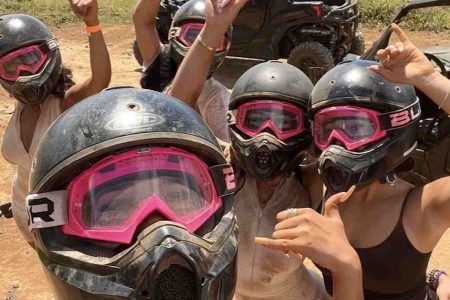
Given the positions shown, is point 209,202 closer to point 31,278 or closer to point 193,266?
point 193,266

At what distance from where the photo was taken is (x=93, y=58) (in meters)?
3.50

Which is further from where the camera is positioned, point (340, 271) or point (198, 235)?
point (340, 271)

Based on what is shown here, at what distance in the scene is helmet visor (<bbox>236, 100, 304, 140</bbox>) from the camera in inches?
110

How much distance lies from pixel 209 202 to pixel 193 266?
0.27 meters

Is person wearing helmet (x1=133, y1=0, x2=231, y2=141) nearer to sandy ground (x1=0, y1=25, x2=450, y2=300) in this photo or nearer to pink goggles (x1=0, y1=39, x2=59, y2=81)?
pink goggles (x1=0, y1=39, x2=59, y2=81)

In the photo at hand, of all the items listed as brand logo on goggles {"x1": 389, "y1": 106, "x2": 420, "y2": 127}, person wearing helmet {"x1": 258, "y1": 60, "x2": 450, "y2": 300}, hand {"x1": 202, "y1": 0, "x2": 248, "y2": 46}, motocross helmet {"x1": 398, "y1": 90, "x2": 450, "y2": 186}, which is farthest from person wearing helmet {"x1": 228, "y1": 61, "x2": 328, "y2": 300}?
motocross helmet {"x1": 398, "y1": 90, "x2": 450, "y2": 186}

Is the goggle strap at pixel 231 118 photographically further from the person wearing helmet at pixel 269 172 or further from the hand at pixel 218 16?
the hand at pixel 218 16

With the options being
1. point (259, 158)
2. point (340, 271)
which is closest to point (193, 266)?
point (340, 271)

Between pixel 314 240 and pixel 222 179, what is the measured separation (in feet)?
1.32

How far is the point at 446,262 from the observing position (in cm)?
517

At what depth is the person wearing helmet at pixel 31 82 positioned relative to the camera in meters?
3.50

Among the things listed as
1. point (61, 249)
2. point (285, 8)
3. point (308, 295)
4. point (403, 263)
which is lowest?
point (285, 8)

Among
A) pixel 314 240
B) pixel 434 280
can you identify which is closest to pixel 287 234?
pixel 314 240

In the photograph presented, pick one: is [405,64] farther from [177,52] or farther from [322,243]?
[177,52]
